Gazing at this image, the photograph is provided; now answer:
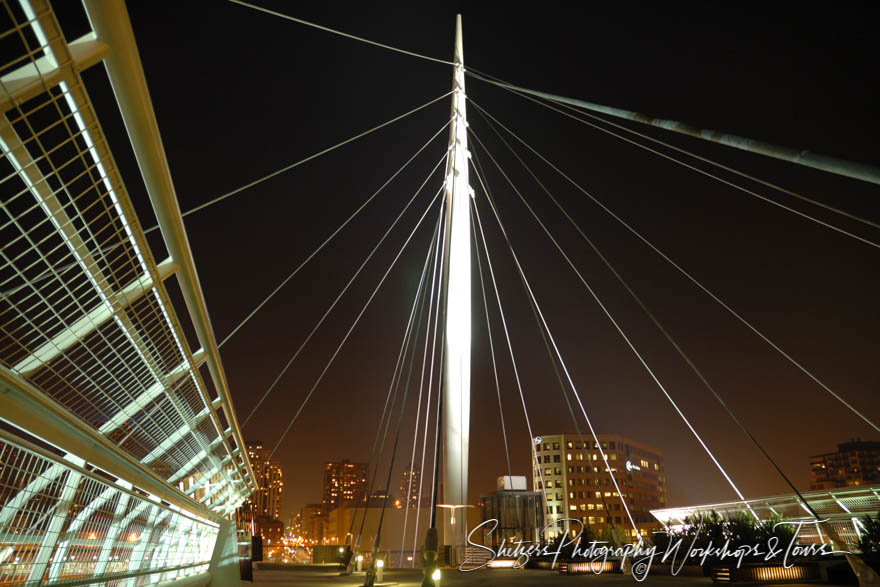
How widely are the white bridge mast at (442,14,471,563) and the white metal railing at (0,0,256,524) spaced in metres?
12.6

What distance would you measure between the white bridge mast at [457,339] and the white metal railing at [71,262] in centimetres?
1259

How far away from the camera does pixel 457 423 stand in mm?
16547

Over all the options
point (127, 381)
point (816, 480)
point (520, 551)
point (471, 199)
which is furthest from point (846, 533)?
point (816, 480)

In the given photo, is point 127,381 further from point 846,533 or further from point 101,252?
point 846,533

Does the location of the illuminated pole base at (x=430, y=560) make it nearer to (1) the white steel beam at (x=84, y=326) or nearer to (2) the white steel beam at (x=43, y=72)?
(1) the white steel beam at (x=84, y=326)

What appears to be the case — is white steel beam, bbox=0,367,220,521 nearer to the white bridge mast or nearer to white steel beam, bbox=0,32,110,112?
white steel beam, bbox=0,32,110,112

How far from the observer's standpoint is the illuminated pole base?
8820 millimetres

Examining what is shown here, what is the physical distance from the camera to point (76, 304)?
8.96 ft

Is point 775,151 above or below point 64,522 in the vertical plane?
above

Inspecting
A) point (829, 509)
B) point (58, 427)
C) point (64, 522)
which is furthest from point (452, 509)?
point (58, 427)

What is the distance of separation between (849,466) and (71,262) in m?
197

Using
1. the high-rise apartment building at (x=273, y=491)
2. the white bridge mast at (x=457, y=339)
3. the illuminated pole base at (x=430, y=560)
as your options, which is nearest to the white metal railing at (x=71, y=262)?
the illuminated pole base at (x=430, y=560)

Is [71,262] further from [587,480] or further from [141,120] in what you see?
[587,480]

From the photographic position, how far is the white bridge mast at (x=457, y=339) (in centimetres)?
1630
